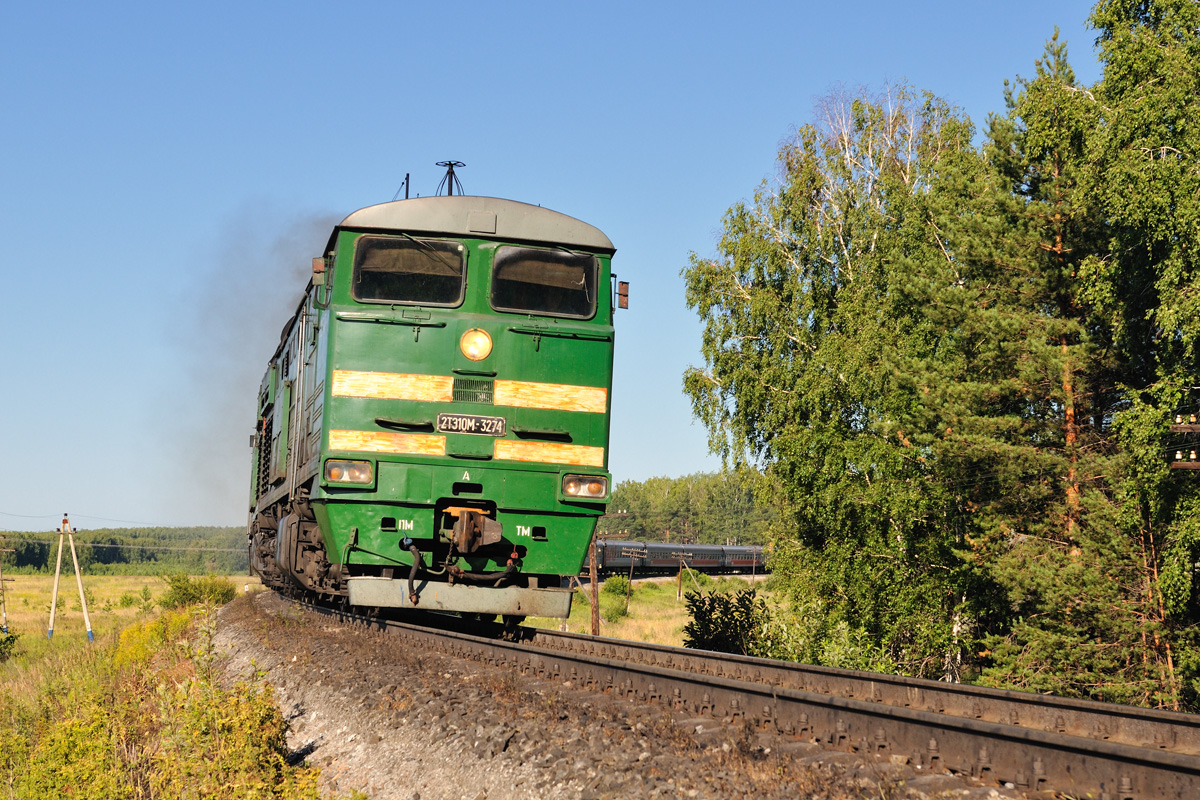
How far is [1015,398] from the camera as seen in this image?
18.1 m

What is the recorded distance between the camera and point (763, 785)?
4504mm

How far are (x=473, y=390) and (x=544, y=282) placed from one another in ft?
4.52

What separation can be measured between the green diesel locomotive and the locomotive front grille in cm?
1

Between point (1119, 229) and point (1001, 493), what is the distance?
5057mm

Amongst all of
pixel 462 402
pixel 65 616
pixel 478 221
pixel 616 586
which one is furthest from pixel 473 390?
pixel 65 616

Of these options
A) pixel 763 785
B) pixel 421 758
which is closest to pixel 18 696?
pixel 421 758

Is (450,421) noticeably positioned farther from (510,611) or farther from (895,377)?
(895,377)

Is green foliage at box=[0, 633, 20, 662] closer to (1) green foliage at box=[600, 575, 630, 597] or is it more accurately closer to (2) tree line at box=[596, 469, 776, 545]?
(1) green foliage at box=[600, 575, 630, 597]

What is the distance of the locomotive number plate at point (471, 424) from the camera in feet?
31.5

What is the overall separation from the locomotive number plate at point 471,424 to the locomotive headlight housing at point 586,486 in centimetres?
80

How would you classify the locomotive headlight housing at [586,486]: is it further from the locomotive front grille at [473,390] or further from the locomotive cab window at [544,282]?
the locomotive cab window at [544,282]

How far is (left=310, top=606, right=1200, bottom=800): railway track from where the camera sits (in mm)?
4320

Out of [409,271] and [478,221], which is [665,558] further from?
[409,271]

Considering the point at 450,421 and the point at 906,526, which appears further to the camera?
the point at 906,526
